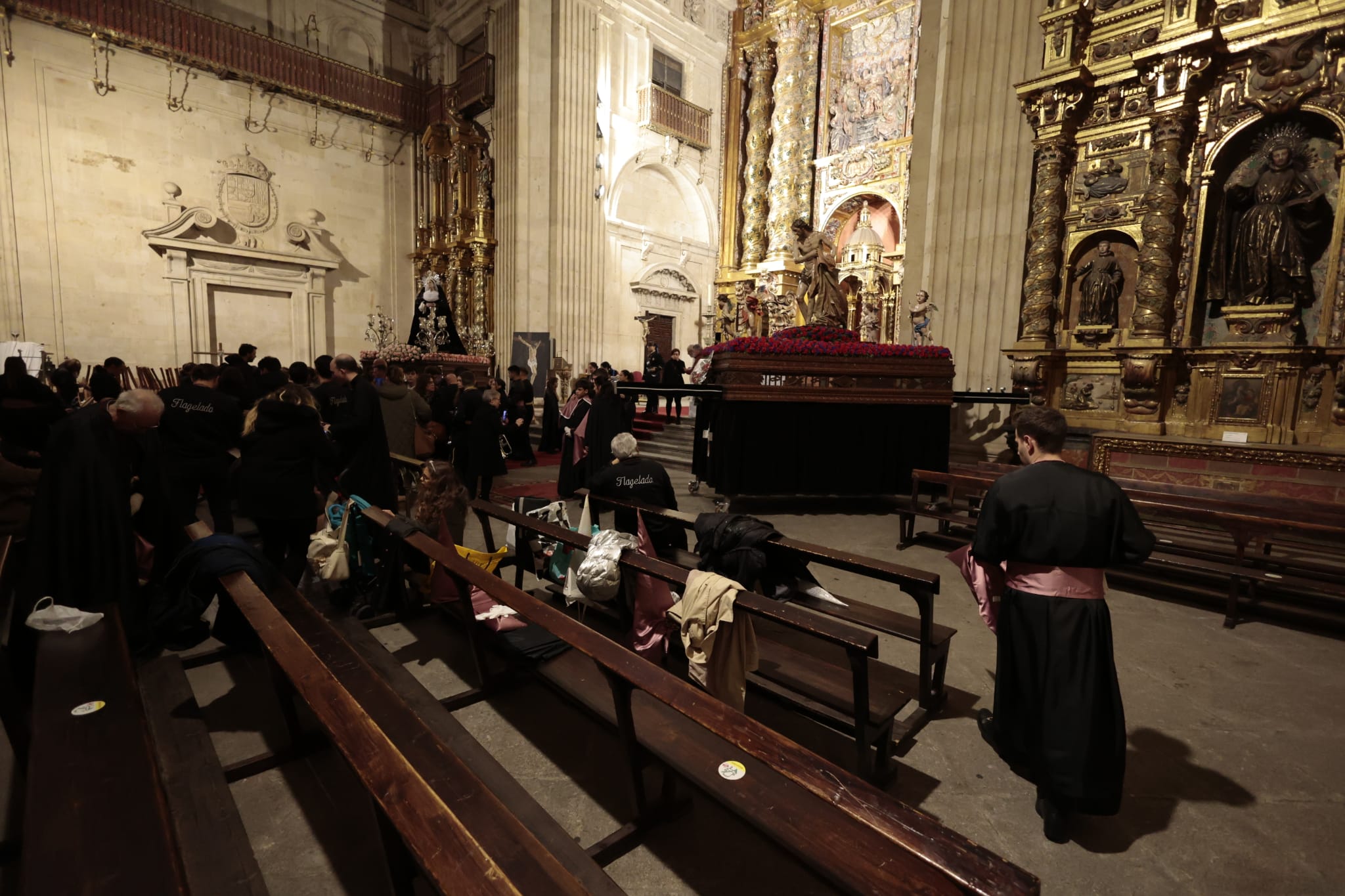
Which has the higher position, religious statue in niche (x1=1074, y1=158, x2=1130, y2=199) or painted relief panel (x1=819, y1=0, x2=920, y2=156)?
painted relief panel (x1=819, y1=0, x2=920, y2=156)

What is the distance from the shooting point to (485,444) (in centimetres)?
683

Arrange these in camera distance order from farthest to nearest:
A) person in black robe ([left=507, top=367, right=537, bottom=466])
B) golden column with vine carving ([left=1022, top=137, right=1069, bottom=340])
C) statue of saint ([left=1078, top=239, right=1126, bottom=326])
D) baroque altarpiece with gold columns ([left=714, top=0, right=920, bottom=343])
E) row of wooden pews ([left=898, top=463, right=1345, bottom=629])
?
baroque altarpiece with gold columns ([left=714, top=0, right=920, bottom=343]) < person in black robe ([left=507, top=367, right=537, bottom=466]) < golden column with vine carving ([left=1022, top=137, right=1069, bottom=340]) < statue of saint ([left=1078, top=239, right=1126, bottom=326]) < row of wooden pews ([left=898, top=463, right=1345, bottom=629])

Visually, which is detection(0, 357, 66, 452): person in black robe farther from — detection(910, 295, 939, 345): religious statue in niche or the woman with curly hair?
detection(910, 295, 939, 345): religious statue in niche

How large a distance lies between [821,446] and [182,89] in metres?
15.8

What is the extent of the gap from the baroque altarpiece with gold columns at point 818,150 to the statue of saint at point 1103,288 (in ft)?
29.4

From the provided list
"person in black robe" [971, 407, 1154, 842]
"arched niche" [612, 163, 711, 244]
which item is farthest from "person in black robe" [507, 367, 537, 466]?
"arched niche" [612, 163, 711, 244]

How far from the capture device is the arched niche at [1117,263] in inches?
296

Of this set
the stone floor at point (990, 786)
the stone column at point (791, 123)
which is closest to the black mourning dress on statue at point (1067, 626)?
the stone floor at point (990, 786)

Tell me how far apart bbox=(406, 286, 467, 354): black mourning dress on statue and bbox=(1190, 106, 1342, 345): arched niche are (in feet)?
46.3

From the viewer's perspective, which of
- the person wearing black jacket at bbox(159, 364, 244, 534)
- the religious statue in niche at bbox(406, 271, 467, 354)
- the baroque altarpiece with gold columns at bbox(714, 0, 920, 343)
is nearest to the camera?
the person wearing black jacket at bbox(159, 364, 244, 534)

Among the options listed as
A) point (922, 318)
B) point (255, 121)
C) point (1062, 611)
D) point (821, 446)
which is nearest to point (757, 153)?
point (922, 318)

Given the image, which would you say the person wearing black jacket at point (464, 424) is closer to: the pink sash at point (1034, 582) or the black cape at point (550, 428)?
the black cape at point (550, 428)

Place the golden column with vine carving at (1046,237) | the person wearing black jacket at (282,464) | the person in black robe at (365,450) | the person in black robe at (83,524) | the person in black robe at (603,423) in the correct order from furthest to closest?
1. the golden column with vine carving at (1046,237)
2. the person in black robe at (603,423)
3. the person in black robe at (365,450)
4. the person wearing black jacket at (282,464)
5. the person in black robe at (83,524)

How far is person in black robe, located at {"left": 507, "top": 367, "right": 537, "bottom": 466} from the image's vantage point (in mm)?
8234
